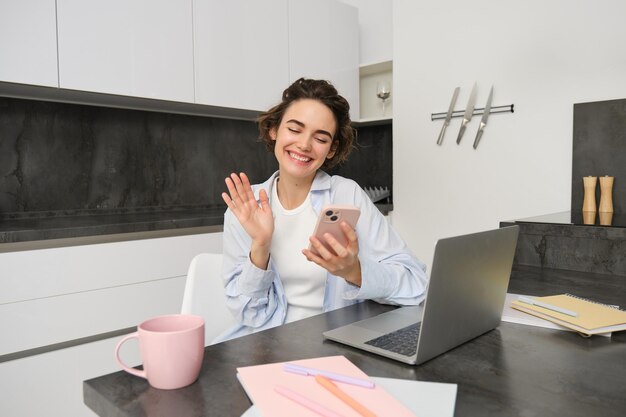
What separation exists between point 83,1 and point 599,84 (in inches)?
93.6

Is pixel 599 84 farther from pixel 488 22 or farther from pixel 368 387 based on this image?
pixel 368 387

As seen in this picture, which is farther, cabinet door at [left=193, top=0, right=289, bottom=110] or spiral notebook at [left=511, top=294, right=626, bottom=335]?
cabinet door at [left=193, top=0, right=289, bottom=110]

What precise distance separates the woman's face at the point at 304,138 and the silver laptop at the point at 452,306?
561mm

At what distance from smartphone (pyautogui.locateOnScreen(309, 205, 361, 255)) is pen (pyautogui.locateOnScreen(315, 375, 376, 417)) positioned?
1.00 feet

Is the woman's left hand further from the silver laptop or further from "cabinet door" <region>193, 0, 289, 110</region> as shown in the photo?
"cabinet door" <region>193, 0, 289, 110</region>

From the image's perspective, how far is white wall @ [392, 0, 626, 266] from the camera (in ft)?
7.52

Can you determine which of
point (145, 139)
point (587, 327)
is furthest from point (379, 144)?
point (587, 327)

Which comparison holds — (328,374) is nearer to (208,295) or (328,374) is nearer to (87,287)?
(208,295)

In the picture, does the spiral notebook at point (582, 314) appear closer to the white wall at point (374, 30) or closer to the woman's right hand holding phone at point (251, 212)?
the woman's right hand holding phone at point (251, 212)

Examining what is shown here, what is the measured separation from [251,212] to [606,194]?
1.91 m

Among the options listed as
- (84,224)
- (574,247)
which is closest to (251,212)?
(574,247)

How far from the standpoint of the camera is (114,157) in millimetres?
2391

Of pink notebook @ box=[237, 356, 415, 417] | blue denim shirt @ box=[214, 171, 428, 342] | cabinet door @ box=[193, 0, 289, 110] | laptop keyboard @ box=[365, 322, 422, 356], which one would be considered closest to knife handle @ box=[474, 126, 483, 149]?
cabinet door @ box=[193, 0, 289, 110]

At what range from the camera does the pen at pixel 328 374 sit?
57 cm
